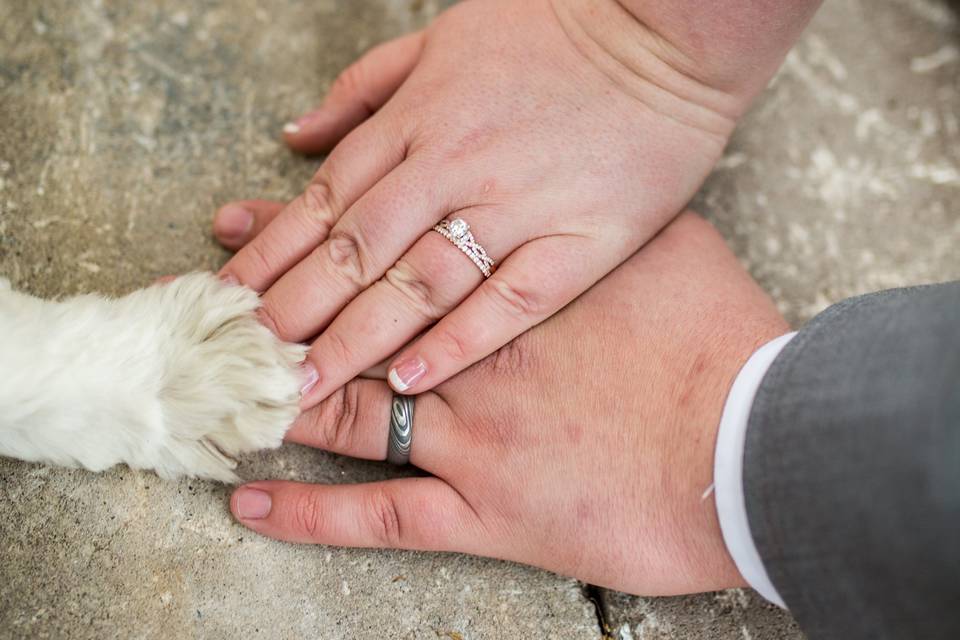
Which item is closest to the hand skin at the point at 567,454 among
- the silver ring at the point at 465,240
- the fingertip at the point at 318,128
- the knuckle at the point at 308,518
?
the knuckle at the point at 308,518

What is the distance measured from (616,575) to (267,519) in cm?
37

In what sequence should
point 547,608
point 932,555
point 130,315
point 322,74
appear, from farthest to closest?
point 322,74 < point 547,608 < point 130,315 < point 932,555

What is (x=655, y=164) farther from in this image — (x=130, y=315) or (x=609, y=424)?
(x=130, y=315)

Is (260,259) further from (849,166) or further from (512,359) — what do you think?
(849,166)

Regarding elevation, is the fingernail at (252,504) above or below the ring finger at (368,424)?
below

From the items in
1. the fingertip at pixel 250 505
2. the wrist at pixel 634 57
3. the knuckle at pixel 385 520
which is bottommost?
the fingertip at pixel 250 505

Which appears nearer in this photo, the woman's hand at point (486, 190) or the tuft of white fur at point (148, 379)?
the tuft of white fur at point (148, 379)

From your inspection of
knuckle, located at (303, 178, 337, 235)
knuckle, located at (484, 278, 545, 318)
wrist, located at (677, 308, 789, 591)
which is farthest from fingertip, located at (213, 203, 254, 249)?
wrist, located at (677, 308, 789, 591)

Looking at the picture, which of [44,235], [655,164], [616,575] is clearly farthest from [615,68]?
[44,235]

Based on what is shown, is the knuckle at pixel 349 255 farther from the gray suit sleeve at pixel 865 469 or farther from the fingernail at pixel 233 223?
the gray suit sleeve at pixel 865 469

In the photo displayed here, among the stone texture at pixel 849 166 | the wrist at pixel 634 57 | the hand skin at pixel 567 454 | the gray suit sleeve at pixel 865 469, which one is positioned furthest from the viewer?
the stone texture at pixel 849 166

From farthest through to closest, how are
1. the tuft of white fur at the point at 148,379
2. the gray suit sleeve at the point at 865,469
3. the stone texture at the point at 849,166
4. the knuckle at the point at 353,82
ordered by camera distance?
the stone texture at the point at 849,166 → the knuckle at the point at 353,82 → the tuft of white fur at the point at 148,379 → the gray suit sleeve at the point at 865,469

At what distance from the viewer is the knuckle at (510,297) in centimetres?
86

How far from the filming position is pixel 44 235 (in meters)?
0.94
